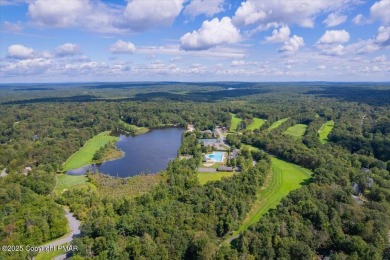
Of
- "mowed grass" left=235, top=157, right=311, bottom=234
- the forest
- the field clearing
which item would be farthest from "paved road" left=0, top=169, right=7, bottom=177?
"mowed grass" left=235, top=157, right=311, bottom=234

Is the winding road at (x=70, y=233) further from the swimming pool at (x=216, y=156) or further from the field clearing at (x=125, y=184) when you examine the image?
the swimming pool at (x=216, y=156)

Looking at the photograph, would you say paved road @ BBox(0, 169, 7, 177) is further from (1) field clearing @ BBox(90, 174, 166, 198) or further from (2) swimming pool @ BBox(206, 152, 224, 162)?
(2) swimming pool @ BBox(206, 152, 224, 162)

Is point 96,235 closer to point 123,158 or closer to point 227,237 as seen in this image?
point 227,237

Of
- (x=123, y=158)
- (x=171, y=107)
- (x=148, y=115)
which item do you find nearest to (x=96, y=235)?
(x=123, y=158)

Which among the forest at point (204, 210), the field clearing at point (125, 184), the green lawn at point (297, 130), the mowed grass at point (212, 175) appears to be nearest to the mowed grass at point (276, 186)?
the forest at point (204, 210)

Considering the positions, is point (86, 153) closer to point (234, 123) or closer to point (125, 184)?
point (125, 184)
